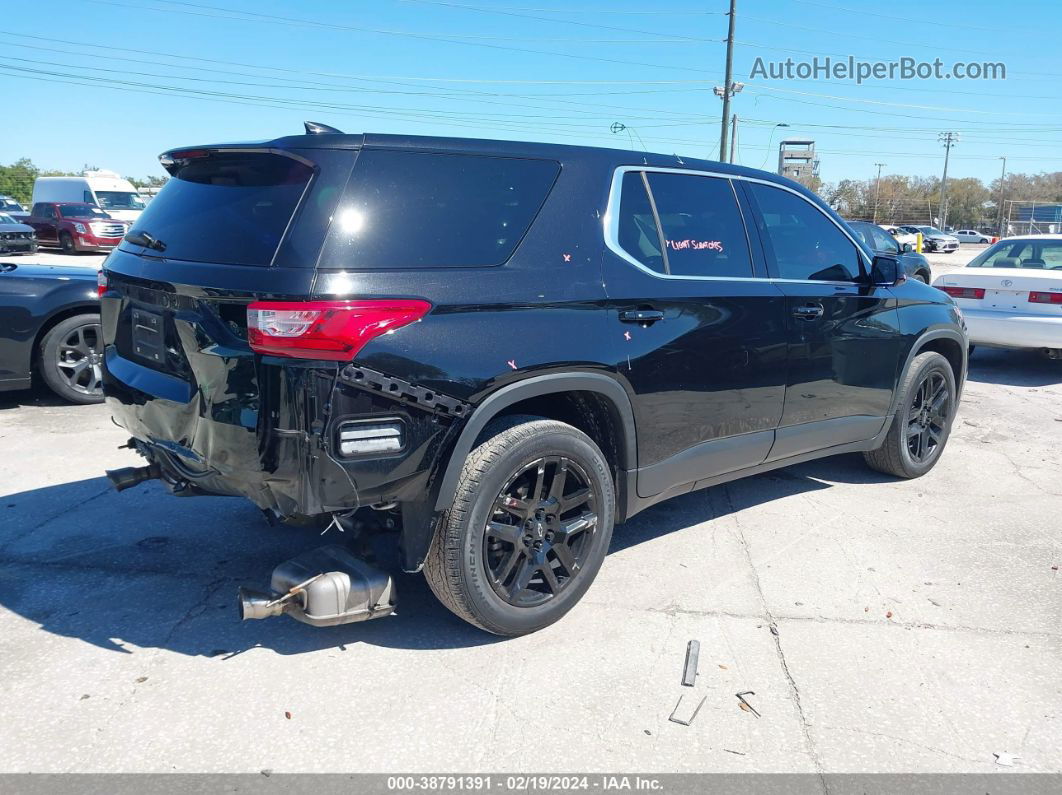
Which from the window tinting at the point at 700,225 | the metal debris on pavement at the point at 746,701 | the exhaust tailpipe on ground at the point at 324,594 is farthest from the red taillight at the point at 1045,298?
the exhaust tailpipe on ground at the point at 324,594

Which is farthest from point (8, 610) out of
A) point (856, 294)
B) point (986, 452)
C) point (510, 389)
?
point (986, 452)

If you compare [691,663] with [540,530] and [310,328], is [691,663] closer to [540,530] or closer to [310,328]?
[540,530]

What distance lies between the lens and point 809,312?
4340 millimetres

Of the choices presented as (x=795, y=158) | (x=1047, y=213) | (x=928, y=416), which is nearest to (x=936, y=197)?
(x=1047, y=213)

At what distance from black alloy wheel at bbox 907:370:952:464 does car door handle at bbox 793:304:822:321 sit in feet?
4.38

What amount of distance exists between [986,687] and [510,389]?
2113 millimetres

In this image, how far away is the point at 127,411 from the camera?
11.2 ft

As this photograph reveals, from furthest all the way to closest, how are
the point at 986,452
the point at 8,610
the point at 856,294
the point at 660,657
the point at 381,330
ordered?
→ 1. the point at 986,452
2. the point at 856,294
3. the point at 8,610
4. the point at 660,657
5. the point at 381,330

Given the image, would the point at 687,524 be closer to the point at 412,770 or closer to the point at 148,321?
the point at 412,770

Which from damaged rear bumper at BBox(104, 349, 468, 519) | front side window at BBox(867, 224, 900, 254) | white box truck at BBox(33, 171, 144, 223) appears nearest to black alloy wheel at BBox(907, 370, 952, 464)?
damaged rear bumper at BBox(104, 349, 468, 519)

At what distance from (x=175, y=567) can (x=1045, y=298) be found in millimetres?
8744

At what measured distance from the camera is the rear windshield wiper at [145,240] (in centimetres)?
331

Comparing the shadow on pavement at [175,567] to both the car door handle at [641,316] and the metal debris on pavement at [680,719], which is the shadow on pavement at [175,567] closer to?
the metal debris on pavement at [680,719]

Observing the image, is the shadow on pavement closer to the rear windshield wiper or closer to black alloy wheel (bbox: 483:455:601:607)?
black alloy wheel (bbox: 483:455:601:607)
